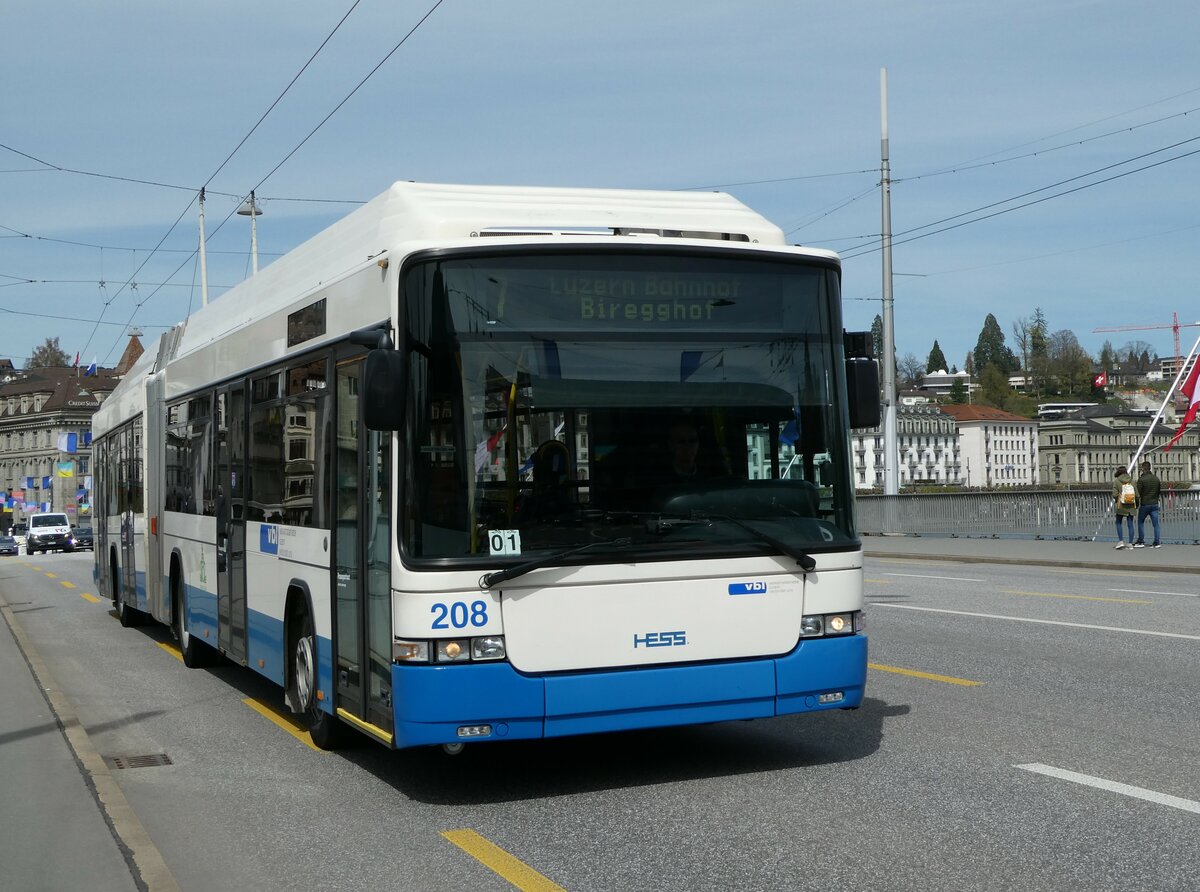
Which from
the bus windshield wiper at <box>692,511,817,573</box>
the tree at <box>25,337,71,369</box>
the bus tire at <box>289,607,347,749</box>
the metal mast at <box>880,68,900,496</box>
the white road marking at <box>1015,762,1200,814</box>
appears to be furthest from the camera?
the tree at <box>25,337,71,369</box>

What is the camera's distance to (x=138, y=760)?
353 inches

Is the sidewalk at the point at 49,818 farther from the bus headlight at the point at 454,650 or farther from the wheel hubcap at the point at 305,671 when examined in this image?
the bus headlight at the point at 454,650

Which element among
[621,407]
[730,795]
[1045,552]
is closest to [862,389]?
[621,407]

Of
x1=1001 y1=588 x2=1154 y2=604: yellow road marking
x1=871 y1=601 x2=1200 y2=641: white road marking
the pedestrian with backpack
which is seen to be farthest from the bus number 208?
the pedestrian with backpack

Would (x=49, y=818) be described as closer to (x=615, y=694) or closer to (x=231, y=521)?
(x=615, y=694)

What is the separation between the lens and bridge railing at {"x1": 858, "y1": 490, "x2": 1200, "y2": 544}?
1187 inches

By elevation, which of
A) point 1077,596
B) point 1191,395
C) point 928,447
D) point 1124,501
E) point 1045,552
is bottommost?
point 1045,552

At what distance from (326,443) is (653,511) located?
205 centimetres

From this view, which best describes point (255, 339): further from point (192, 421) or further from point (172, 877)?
point (172, 877)

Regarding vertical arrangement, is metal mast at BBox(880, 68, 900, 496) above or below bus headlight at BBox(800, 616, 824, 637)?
above

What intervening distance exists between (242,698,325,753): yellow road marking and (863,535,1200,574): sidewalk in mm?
17414

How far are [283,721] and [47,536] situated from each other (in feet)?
217

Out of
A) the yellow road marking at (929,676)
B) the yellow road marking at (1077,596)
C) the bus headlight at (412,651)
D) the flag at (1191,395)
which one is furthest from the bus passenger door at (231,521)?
the flag at (1191,395)

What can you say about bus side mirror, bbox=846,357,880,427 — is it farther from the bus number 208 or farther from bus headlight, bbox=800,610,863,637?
the bus number 208
